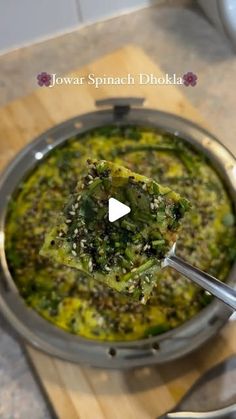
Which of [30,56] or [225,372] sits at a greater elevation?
[30,56]

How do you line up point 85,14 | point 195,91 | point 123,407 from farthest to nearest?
point 85,14, point 195,91, point 123,407

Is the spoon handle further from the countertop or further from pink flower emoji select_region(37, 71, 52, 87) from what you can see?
pink flower emoji select_region(37, 71, 52, 87)

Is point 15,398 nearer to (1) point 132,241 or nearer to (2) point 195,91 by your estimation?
(1) point 132,241

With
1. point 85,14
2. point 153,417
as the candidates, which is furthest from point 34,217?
point 85,14

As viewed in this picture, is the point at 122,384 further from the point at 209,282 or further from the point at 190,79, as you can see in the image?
the point at 190,79

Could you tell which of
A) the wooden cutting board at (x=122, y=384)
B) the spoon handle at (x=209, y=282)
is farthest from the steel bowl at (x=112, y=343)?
the spoon handle at (x=209, y=282)

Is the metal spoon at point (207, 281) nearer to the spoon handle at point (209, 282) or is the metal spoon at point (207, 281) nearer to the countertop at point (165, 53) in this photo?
the spoon handle at point (209, 282)

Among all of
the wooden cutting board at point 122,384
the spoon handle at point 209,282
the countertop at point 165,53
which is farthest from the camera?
the countertop at point 165,53
